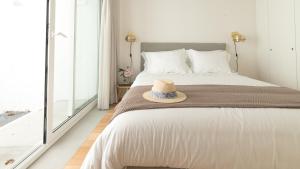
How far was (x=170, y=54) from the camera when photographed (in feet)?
10.9

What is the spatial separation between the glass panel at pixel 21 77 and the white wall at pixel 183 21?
74.7 inches

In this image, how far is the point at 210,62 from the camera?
10.6ft

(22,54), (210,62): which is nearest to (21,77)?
(22,54)

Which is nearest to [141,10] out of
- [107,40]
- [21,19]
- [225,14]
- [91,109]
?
[107,40]

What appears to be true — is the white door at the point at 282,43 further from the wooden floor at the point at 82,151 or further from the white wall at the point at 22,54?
the white wall at the point at 22,54

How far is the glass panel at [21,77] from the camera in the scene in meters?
1.62

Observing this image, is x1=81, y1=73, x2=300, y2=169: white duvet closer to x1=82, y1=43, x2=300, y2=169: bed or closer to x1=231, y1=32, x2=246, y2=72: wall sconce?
x1=82, y1=43, x2=300, y2=169: bed

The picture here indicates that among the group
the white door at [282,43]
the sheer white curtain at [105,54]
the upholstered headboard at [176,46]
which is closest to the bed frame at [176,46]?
the upholstered headboard at [176,46]

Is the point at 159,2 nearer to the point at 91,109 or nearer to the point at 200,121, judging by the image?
the point at 91,109

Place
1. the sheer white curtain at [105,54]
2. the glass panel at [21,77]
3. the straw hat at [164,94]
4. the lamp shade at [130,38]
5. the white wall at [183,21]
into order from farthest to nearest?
the white wall at [183,21]
the lamp shade at [130,38]
the sheer white curtain at [105,54]
the glass panel at [21,77]
the straw hat at [164,94]

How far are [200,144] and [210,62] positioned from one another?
7.63 feet

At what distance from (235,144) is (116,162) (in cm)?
67

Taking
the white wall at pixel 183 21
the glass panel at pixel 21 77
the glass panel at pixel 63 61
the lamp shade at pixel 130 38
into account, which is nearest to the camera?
the glass panel at pixel 21 77

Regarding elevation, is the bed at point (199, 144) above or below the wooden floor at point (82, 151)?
above
